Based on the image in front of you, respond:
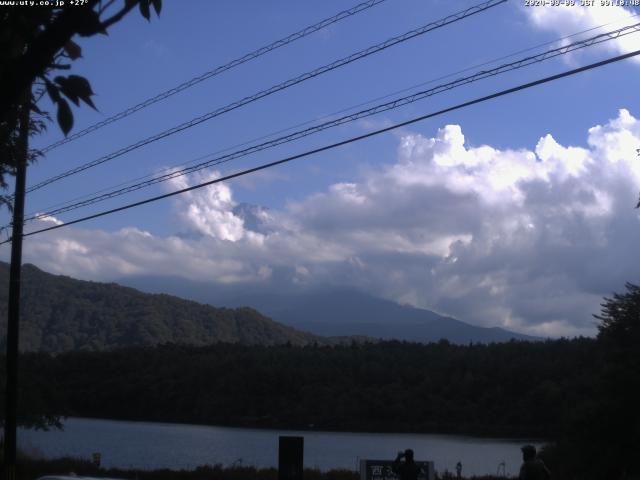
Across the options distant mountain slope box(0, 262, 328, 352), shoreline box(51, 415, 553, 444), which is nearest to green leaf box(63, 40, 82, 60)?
shoreline box(51, 415, 553, 444)

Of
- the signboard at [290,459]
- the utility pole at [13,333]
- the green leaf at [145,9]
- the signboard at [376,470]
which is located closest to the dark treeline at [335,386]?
the utility pole at [13,333]

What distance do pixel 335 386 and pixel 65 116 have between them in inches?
2732

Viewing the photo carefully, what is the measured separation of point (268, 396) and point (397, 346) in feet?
61.5

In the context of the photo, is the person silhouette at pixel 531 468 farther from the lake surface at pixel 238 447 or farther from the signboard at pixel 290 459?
the lake surface at pixel 238 447

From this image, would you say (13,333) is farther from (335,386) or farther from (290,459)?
(335,386)

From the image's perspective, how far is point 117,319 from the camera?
154 metres

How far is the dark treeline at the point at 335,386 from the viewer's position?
59.1m

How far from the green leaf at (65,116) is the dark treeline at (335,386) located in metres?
52.3

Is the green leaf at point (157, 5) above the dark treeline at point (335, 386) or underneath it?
above

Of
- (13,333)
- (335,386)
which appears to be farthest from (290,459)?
(335,386)

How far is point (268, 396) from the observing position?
239 feet

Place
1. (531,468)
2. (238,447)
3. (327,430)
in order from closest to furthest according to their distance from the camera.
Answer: (531,468)
(238,447)
(327,430)

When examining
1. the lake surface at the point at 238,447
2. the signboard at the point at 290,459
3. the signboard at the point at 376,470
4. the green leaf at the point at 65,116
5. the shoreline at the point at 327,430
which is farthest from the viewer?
the shoreline at the point at 327,430

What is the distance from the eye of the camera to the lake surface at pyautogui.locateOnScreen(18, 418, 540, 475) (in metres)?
38.8
